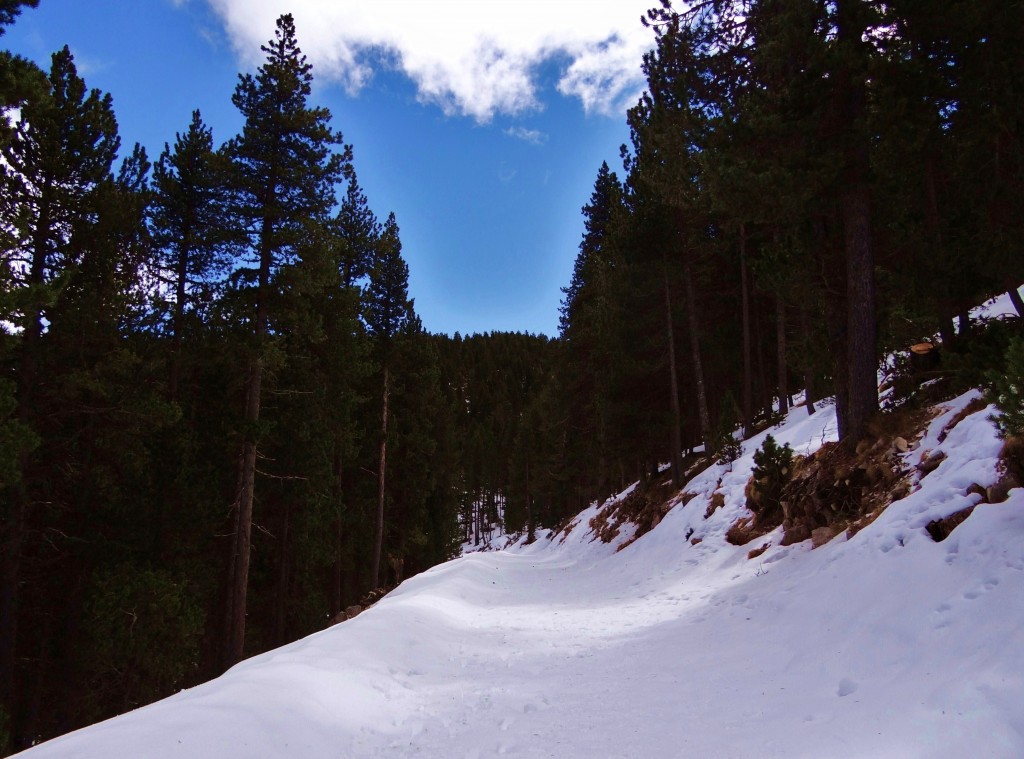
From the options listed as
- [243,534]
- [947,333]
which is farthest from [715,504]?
[243,534]

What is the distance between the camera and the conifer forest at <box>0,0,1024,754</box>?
8336 millimetres

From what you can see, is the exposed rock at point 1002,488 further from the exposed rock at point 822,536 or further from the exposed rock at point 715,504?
the exposed rock at point 715,504

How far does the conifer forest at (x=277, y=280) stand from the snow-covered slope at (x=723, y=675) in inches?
138

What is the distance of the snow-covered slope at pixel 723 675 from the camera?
3.56m

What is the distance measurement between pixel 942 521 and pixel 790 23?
7.27m

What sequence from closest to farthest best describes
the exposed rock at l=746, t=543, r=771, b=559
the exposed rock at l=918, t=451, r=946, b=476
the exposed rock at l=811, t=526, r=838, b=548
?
the exposed rock at l=918, t=451, r=946, b=476 → the exposed rock at l=811, t=526, r=838, b=548 → the exposed rock at l=746, t=543, r=771, b=559

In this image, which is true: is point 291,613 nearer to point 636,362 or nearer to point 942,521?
point 636,362

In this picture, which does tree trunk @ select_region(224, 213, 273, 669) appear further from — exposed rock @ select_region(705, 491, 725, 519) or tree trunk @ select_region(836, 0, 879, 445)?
tree trunk @ select_region(836, 0, 879, 445)

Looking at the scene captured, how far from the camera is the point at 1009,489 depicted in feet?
16.8

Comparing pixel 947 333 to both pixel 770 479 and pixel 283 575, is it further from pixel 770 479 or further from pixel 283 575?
pixel 283 575

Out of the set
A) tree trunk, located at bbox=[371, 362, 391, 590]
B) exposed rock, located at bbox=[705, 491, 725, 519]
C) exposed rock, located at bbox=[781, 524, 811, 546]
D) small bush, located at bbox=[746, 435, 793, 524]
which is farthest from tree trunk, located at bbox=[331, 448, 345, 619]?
exposed rock, located at bbox=[781, 524, 811, 546]

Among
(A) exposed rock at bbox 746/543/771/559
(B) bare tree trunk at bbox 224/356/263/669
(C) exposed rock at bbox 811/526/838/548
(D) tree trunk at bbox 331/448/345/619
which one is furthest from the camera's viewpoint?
(D) tree trunk at bbox 331/448/345/619

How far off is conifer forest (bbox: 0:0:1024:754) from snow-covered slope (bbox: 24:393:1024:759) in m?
3.50

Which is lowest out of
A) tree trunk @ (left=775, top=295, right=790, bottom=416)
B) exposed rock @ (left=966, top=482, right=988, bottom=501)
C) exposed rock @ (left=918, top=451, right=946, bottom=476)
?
exposed rock @ (left=966, top=482, right=988, bottom=501)
